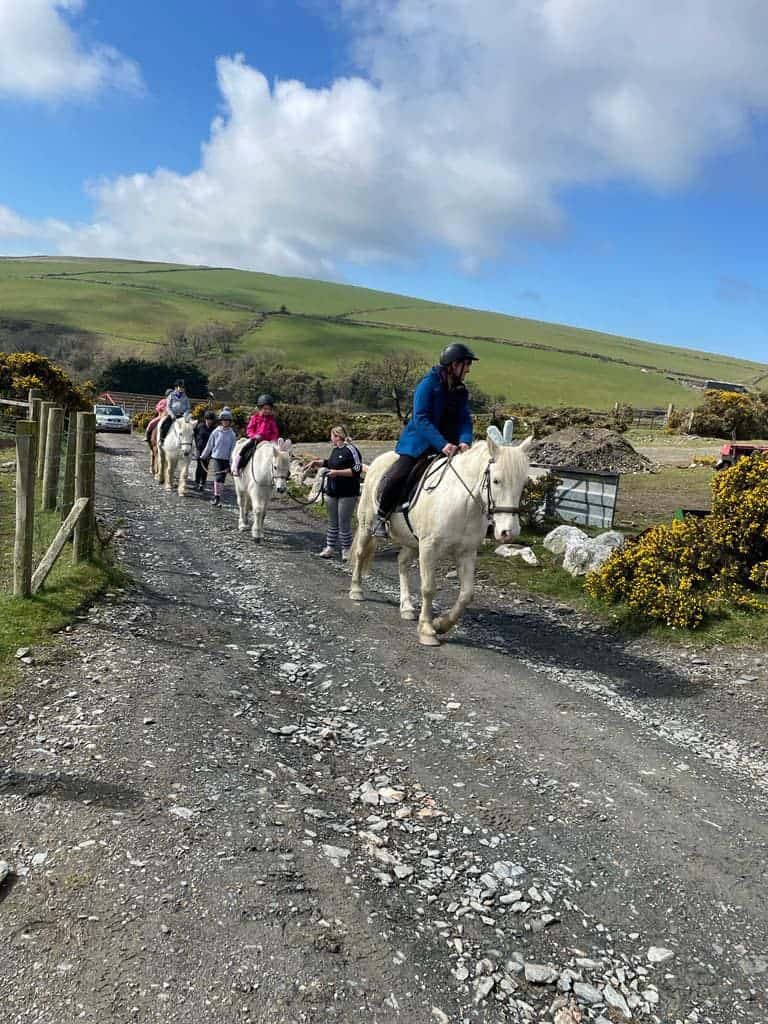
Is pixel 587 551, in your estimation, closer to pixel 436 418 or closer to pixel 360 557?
pixel 360 557

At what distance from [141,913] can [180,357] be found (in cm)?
9720

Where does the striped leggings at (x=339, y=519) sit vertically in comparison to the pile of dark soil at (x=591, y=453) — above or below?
below

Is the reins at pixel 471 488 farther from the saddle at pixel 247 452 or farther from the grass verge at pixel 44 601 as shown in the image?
the saddle at pixel 247 452

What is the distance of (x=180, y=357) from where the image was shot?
93.3m

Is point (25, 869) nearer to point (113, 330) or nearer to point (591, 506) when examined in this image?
point (591, 506)

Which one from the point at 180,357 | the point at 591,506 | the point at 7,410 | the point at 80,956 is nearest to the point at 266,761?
the point at 80,956

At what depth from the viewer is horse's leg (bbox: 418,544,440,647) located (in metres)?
8.64

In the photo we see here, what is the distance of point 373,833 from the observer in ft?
15.1

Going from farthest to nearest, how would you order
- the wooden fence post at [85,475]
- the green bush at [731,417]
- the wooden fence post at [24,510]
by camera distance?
the green bush at [731,417]
the wooden fence post at [85,475]
the wooden fence post at [24,510]

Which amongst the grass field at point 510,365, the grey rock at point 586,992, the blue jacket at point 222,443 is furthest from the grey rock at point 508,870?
the grass field at point 510,365

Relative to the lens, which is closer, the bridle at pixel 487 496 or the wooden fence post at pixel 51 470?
the bridle at pixel 487 496

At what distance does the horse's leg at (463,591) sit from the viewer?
836cm

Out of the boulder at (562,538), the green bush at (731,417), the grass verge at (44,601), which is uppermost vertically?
the green bush at (731,417)

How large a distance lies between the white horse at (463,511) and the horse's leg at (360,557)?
3.57ft
